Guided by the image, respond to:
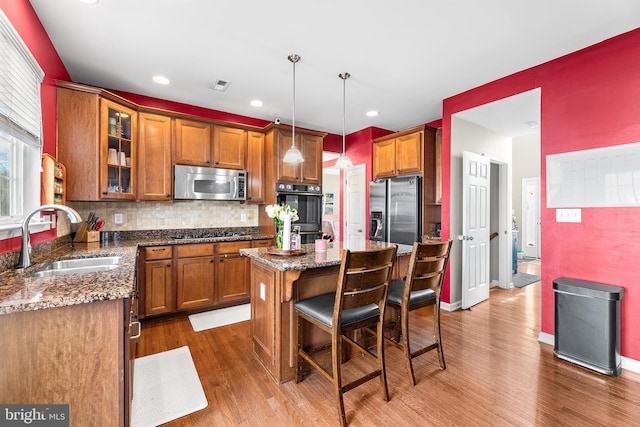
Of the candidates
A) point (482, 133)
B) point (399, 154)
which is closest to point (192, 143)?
point (399, 154)

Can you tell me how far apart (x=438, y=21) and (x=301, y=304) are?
236 centimetres

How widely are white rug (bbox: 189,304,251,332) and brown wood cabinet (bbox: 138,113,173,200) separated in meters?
1.50

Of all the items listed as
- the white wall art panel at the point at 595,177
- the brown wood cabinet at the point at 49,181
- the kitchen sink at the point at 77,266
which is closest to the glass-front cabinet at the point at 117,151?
the brown wood cabinet at the point at 49,181

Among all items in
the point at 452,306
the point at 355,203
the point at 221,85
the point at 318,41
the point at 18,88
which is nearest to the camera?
the point at 18,88

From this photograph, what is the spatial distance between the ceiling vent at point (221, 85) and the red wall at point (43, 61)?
1.38 m

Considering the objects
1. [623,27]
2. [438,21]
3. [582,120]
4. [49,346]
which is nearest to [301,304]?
[49,346]

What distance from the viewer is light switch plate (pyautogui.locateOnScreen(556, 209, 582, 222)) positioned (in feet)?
8.59

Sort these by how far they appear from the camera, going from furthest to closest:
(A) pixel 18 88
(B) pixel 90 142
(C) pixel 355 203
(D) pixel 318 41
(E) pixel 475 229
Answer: (C) pixel 355 203 → (E) pixel 475 229 → (B) pixel 90 142 → (D) pixel 318 41 → (A) pixel 18 88

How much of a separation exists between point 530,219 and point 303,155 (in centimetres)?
660

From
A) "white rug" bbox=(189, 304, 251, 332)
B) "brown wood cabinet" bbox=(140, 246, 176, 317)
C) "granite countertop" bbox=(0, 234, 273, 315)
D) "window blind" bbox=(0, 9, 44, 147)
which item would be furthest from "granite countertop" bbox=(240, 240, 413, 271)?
"window blind" bbox=(0, 9, 44, 147)

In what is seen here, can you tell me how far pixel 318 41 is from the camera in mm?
2494

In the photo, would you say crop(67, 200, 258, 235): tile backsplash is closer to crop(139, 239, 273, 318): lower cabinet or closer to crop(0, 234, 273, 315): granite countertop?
crop(139, 239, 273, 318): lower cabinet

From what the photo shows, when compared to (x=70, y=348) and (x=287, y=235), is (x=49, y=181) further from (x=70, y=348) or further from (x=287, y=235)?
(x=287, y=235)

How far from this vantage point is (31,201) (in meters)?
2.17
